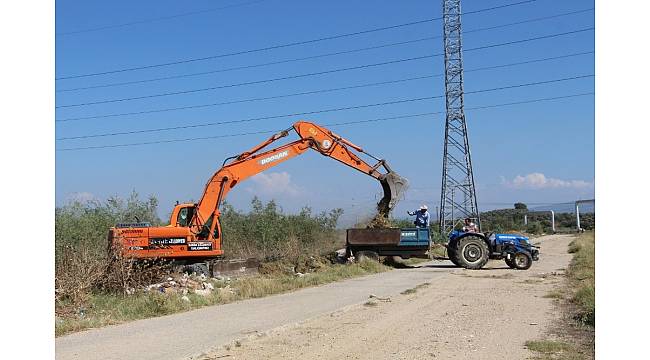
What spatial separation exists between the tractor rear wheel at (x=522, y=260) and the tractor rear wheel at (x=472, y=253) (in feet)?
3.21

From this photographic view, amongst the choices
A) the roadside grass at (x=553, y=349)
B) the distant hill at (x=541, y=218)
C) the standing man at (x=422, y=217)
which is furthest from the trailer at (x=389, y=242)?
the distant hill at (x=541, y=218)

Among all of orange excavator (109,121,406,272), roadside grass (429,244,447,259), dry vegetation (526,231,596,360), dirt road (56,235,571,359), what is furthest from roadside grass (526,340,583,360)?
roadside grass (429,244,447,259)

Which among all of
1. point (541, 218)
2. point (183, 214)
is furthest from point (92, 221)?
point (541, 218)

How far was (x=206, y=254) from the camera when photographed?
19.2 meters

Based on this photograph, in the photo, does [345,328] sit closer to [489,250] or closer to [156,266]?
[156,266]

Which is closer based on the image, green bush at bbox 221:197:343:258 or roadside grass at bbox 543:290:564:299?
roadside grass at bbox 543:290:564:299

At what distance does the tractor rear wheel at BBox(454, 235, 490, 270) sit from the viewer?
23.0m

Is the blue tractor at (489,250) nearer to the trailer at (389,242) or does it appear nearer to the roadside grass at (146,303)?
the trailer at (389,242)

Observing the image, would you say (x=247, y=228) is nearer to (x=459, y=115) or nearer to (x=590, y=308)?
(x=459, y=115)

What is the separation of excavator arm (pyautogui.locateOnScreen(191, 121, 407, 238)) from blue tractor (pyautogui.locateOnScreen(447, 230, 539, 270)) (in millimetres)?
2821

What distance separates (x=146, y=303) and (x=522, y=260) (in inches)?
562

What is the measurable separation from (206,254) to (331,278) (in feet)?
12.1

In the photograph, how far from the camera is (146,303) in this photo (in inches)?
513

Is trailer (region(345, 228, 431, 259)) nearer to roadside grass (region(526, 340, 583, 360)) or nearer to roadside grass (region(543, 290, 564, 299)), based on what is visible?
roadside grass (region(543, 290, 564, 299))
